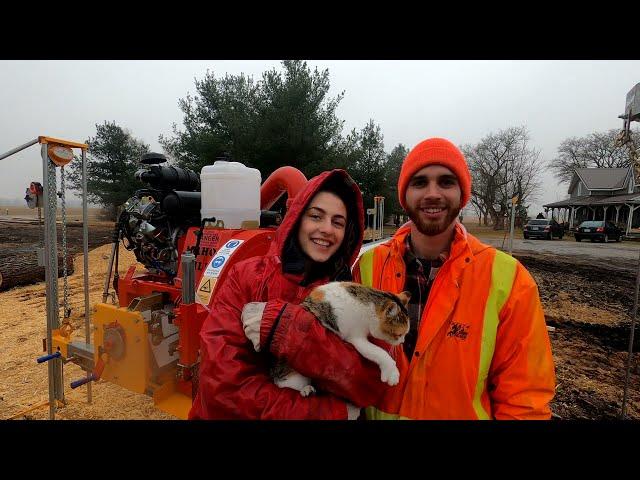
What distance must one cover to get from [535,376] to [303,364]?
102 centimetres

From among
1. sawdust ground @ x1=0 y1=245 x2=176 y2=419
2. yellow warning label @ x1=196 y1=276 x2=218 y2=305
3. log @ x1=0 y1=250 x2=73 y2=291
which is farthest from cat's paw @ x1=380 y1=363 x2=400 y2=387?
log @ x1=0 y1=250 x2=73 y2=291

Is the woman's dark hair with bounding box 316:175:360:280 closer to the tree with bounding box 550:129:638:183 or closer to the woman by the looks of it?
the woman

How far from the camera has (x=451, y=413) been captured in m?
1.45

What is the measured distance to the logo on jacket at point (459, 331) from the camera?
1488 mm

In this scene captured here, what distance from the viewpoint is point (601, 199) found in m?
31.4

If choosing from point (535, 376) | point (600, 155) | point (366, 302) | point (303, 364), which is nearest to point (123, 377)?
point (303, 364)

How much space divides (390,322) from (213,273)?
173 cm

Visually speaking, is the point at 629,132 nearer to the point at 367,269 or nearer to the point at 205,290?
the point at 367,269

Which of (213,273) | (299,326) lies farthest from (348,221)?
(213,273)

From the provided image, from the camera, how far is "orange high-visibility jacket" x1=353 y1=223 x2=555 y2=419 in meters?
1.44

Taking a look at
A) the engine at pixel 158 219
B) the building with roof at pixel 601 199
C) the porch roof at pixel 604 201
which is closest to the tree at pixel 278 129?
the engine at pixel 158 219

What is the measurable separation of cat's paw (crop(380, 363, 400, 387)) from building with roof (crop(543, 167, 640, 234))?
1401 inches

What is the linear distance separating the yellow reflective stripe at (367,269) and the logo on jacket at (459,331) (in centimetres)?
46

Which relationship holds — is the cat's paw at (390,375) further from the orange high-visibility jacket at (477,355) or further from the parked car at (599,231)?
the parked car at (599,231)
